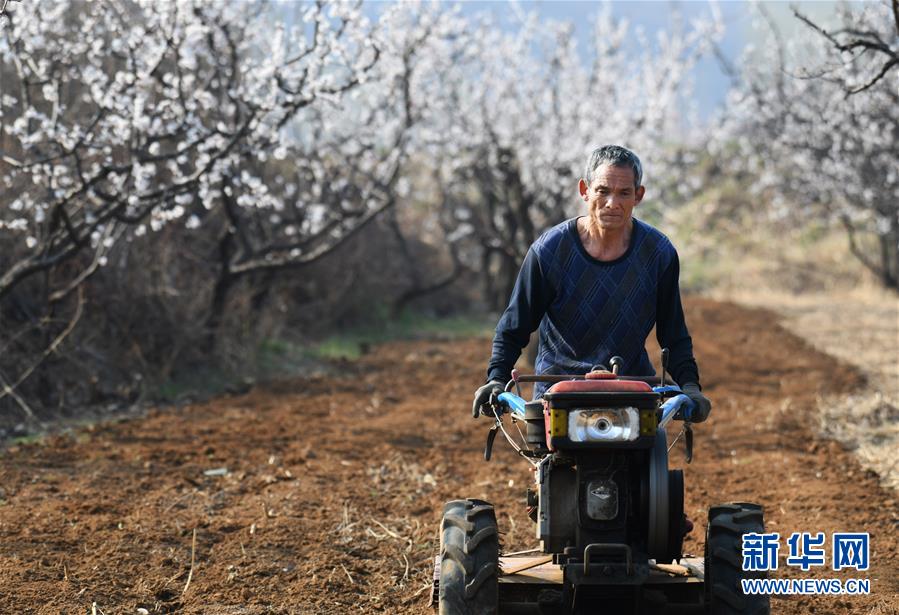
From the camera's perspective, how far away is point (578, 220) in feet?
14.5

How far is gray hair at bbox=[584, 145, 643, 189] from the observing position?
167 inches

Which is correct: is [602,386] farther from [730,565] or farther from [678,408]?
[730,565]

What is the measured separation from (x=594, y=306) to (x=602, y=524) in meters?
0.89

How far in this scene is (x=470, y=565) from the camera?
151 inches

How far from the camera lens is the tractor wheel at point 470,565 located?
149 inches

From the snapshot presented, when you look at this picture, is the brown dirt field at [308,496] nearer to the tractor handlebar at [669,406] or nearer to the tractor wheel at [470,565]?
the tractor wheel at [470,565]

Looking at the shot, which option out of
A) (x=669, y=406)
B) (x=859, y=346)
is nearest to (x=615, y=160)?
(x=669, y=406)

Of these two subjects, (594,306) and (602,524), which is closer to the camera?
(602,524)

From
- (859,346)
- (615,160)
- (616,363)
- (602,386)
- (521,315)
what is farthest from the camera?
(859,346)

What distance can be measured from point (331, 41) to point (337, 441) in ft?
12.6

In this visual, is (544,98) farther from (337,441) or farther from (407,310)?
(337,441)

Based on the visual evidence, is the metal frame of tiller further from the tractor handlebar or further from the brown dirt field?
the brown dirt field

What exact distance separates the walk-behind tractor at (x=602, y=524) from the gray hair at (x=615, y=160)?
0.80 m

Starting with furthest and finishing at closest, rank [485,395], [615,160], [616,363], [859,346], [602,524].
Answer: [859,346] < [615,160] < [485,395] < [616,363] < [602,524]
